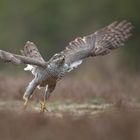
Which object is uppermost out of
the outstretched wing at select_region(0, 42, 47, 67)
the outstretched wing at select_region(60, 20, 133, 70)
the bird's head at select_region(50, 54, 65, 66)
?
the outstretched wing at select_region(60, 20, 133, 70)

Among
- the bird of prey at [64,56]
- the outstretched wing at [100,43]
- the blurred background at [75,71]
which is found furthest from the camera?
the outstretched wing at [100,43]

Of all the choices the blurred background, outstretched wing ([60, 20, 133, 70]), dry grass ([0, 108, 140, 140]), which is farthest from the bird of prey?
dry grass ([0, 108, 140, 140])

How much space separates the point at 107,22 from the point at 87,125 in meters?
30.4

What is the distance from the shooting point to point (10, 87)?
59.0ft

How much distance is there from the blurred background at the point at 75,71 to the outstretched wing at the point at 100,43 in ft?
2.79

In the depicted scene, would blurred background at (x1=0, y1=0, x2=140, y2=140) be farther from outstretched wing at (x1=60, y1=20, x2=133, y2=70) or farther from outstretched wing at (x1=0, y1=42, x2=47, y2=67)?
outstretched wing at (x1=60, y1=20, x2=133, y2=70)

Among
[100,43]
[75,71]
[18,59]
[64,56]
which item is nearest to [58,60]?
[64,56]

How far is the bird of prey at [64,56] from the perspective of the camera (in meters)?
13.2

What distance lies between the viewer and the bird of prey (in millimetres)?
13242

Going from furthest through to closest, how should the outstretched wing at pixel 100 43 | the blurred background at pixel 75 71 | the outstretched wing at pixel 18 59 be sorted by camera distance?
the outstretched wing at pixel 100 43, the outstretched wing at pixel 18 59, the blurred background at pixel 75 71

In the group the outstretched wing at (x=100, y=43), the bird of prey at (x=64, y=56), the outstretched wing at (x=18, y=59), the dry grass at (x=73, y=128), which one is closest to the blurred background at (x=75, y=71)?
the dry grass at (x=73, y=128)

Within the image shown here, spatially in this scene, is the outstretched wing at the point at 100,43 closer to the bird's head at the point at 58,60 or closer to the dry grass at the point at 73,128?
the bird's head at the point at 58,60

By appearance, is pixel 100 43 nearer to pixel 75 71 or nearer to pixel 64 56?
pixel 64 56

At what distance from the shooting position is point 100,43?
14.9 m
